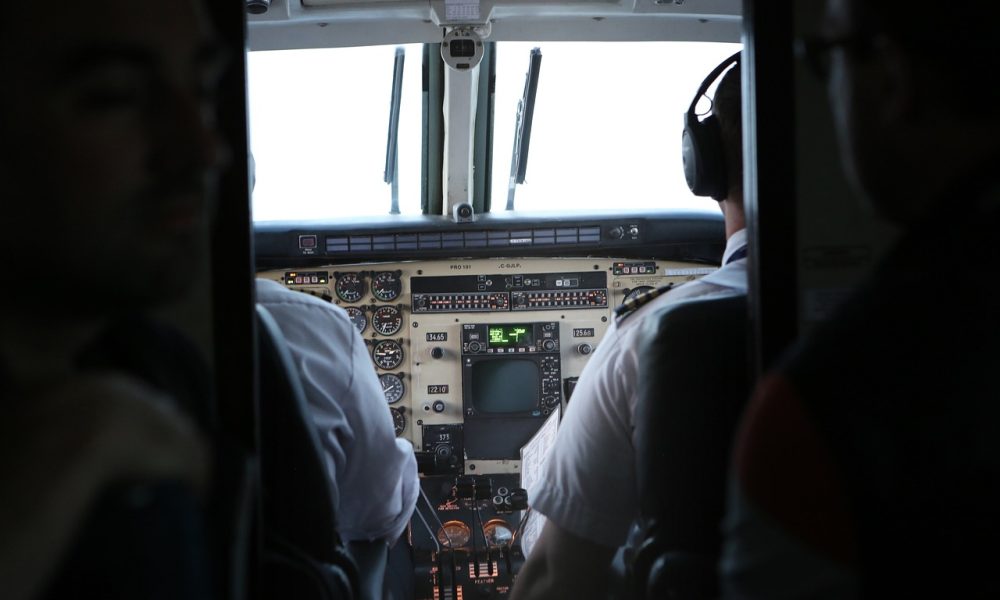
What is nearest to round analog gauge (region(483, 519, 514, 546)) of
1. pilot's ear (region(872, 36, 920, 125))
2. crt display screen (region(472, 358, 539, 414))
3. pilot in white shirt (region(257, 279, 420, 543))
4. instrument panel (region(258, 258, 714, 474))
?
instrument panel (region(258, 258, 714, 474))

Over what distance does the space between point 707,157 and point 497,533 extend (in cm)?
194

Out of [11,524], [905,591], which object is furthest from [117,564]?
[905,591]

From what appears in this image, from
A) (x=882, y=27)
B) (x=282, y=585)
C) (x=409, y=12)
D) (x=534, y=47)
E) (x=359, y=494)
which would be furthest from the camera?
(x=534, y=47)

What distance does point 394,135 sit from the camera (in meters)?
3.77

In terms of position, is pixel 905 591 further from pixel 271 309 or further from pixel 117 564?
pixel 271 309

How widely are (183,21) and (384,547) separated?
63.5 inches

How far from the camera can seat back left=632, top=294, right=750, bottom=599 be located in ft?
5.42

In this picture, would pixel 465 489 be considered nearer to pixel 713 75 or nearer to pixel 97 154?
pixel 713 75

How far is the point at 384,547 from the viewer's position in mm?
2121

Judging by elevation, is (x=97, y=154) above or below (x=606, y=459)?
above

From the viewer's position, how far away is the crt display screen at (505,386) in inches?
142

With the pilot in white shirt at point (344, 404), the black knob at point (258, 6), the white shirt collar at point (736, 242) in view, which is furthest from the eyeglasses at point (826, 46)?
the black knob at point (258, 6)

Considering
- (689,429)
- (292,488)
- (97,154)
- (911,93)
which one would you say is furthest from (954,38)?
(292,488)

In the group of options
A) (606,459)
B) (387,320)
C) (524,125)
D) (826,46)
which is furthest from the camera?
(524,125)
